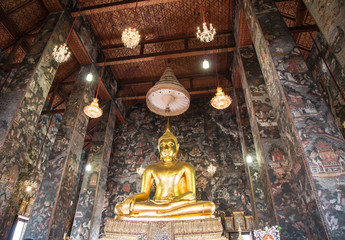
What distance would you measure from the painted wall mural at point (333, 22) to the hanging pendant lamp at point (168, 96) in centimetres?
306

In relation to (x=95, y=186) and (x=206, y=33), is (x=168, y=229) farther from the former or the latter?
(x=95, y=186)

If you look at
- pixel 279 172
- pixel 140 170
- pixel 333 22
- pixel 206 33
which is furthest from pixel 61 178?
pixel 333 22

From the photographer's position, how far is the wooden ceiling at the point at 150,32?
19.6 feet

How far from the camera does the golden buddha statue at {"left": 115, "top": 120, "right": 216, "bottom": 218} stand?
12.0 ft

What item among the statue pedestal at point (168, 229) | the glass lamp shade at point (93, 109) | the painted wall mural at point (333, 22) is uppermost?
the glass lamp shade at point (93, 109)

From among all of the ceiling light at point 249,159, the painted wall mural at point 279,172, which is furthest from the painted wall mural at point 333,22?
the ceiling light at point 249,159

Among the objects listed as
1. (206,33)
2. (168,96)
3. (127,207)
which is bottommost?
(127,207)

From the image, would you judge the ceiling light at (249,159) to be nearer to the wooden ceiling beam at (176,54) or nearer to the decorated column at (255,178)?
the decorated column at (255,178)

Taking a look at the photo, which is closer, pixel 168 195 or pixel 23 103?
pixel 23 103

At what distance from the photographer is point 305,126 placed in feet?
9.29

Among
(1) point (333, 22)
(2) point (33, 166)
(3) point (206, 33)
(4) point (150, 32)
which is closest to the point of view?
(1) point (333, 22)

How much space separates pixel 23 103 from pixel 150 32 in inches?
171

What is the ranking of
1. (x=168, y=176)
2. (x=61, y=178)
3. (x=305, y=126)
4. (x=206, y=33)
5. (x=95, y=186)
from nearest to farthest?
A: (x=305, y=126), (x=206, y=33), (x=168, y=176), (x=61, y=178), (x=95, y=186)

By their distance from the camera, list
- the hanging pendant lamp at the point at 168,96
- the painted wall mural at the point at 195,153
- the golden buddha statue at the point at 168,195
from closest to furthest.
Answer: the golden buddha statue at the point at 168,195 → the hanging pendant lamp at the point at 168,96 → the painted wall mural at the point at 195,153
